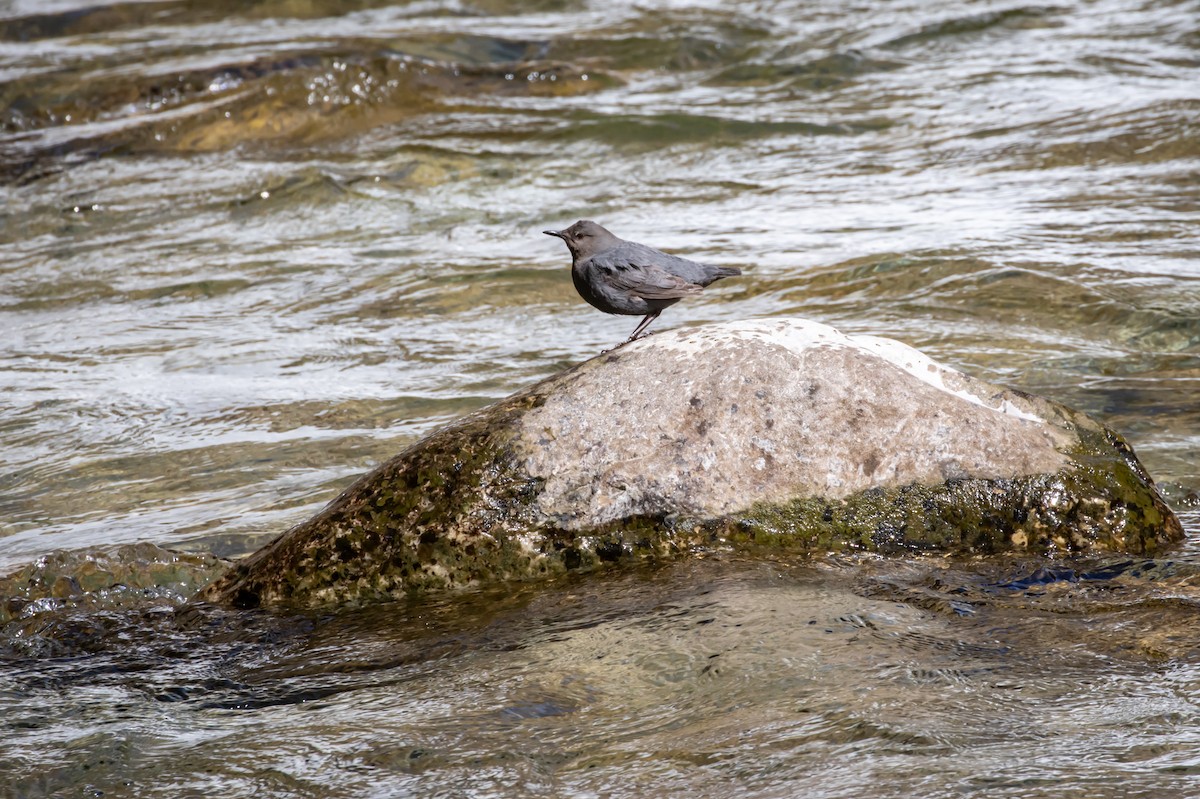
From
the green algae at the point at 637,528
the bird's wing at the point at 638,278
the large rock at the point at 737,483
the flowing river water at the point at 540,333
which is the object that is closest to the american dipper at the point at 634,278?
the bird's wing at the point at 638,278

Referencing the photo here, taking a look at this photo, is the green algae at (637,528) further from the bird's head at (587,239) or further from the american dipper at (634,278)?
the bird's head at (587,239)

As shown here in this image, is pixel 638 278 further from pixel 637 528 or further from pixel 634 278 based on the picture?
pixel 637 528

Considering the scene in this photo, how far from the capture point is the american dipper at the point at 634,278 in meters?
5.23

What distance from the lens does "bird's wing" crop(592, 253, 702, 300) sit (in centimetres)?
522

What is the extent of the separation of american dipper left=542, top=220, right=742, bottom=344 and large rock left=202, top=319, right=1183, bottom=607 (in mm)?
528

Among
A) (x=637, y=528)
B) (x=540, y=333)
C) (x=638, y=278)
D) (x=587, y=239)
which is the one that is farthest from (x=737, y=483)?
(x=540, y=333)

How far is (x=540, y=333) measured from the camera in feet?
27.3

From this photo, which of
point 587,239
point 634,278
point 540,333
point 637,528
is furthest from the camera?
point 540,333

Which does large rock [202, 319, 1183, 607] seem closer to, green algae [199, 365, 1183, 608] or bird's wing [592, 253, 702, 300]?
green algae [199, 365, 1183, 608]

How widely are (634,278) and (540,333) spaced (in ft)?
10.3

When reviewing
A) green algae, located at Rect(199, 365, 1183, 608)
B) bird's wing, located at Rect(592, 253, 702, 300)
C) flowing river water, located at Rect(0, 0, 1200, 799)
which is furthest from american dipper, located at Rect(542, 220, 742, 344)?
flowing river water, located at Rect(0, 0, 1200, 799)

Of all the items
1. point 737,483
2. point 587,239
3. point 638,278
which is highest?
point 587,239

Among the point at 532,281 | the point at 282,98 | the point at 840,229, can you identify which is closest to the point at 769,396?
the point at 532,281

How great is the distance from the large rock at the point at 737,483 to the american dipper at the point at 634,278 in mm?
528
